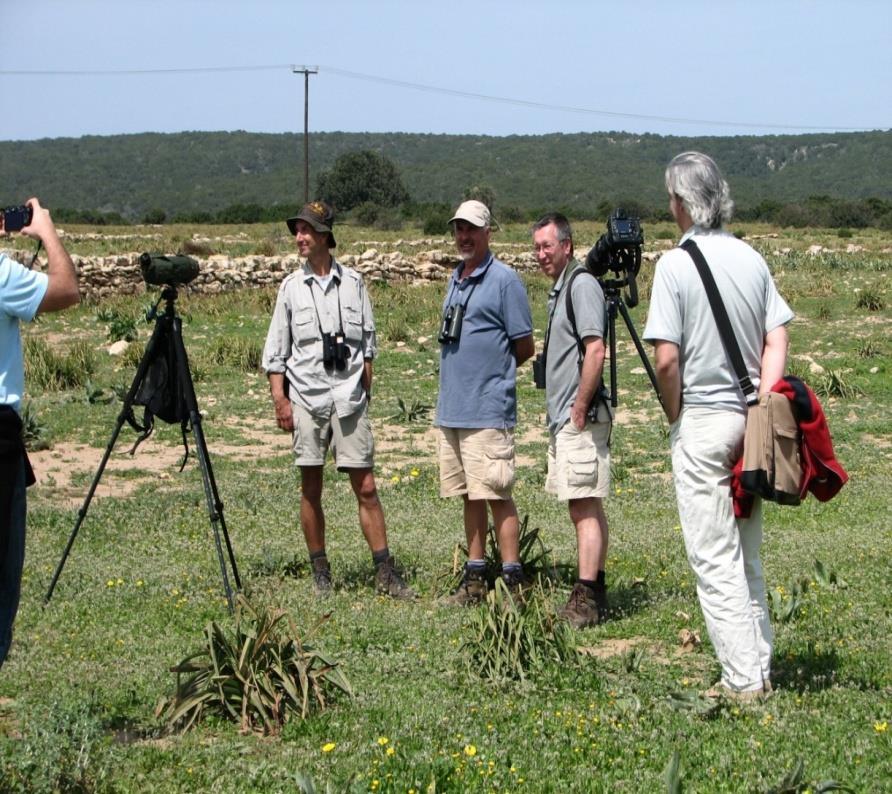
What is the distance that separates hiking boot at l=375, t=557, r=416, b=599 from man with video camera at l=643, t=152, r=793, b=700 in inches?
88.4

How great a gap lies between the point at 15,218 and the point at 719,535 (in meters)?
2.65

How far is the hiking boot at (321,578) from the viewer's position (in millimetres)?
6375

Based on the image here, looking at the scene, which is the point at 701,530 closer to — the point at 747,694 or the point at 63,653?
the point at 747,694

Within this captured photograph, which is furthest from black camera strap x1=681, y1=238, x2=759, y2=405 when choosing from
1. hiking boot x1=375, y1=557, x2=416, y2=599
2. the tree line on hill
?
the tree line on hill

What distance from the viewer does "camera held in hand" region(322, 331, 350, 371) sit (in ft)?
20.3

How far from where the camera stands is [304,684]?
4.43m

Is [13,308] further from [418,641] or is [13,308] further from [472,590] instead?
[472,590]

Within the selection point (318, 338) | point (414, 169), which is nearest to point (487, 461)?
point (318, 338)

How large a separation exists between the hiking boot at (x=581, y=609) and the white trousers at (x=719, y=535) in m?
1.29

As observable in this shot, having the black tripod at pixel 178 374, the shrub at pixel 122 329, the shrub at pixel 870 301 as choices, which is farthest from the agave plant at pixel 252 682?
the shrub at pixel 870 301

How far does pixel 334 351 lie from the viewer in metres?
6.19

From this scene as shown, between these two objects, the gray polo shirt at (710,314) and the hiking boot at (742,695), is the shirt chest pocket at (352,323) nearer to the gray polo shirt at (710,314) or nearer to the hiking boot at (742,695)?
the gray polo shirt at (710,314)

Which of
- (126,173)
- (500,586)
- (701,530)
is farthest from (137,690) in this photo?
(126,173)

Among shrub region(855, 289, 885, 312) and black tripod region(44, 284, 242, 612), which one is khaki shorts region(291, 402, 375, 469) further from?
shrub region(855, 289, 885, 312)
